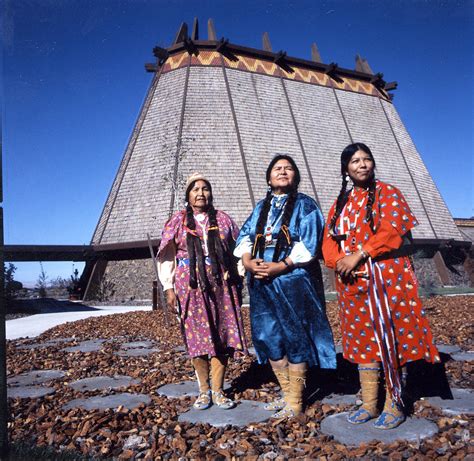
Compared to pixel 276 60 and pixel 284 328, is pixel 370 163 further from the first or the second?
pixel 276 60

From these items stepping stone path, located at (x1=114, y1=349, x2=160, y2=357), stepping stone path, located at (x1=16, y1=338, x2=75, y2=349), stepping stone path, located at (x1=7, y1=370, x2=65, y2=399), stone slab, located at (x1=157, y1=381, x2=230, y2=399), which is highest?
stepping stone path, located at (x1=16, y1=338, x2=75, y2=349)

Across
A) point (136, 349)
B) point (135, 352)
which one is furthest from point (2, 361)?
point (136, 349)

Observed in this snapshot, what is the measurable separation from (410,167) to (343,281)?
1907 centimetres

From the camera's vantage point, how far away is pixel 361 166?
2529mm

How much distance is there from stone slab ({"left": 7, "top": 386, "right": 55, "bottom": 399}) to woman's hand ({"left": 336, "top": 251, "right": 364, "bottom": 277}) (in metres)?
2.80

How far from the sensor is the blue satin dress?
256cm

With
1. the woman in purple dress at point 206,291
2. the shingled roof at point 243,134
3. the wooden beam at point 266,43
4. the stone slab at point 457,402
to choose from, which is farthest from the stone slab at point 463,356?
the wooden beam at point 266,43

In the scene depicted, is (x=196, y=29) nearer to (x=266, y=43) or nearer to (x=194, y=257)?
(x=266, y=43)

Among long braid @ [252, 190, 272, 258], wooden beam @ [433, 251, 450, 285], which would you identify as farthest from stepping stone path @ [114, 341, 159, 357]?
wooden beam @ [433, 251, 450, 285]

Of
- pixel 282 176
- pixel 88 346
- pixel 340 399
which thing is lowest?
pixel 340 399

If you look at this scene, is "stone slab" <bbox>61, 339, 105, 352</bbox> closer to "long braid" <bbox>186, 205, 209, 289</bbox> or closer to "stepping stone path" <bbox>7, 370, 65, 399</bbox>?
"stepping stone path" <bbox>7, 370, 65, 399</bbox>

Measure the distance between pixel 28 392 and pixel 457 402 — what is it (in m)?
3.50

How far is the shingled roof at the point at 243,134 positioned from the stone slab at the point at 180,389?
34.3ft

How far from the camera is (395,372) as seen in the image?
7.56 ft
